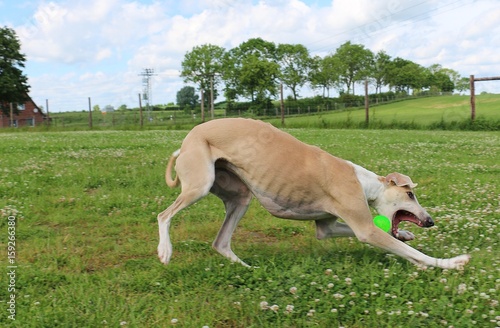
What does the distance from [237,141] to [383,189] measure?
60.4 inches

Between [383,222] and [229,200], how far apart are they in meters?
1.58

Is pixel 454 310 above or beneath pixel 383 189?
beneath

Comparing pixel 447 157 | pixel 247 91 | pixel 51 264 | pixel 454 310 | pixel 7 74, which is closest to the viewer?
pixel 454 310

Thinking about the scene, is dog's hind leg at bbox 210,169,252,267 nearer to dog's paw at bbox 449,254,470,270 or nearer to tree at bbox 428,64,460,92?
dog's paw at bbox 449,254,470,270

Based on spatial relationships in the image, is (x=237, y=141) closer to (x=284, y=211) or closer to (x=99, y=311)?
(x=284, y=211)

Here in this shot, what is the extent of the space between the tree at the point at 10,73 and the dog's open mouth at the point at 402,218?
6258 centimetres

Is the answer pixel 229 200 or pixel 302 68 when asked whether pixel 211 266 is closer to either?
pixel 229 200

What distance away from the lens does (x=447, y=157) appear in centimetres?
1200

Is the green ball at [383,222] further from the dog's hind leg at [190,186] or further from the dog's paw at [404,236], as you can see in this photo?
the dog's hind leg at [190,186]

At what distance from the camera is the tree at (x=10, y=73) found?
59153 mm

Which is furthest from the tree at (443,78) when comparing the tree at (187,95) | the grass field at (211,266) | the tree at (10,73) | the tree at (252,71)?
the grass field at (211,266)

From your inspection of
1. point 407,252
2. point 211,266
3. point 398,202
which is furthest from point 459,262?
point 211,266

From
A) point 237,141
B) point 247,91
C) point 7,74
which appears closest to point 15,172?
point 237,141

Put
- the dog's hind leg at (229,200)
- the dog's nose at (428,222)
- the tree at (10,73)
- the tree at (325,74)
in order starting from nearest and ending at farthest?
the dog's nose at (428,222) → the dog's hind leg at (229,200) → the tree at (10,73) → the tree at (325,74)
